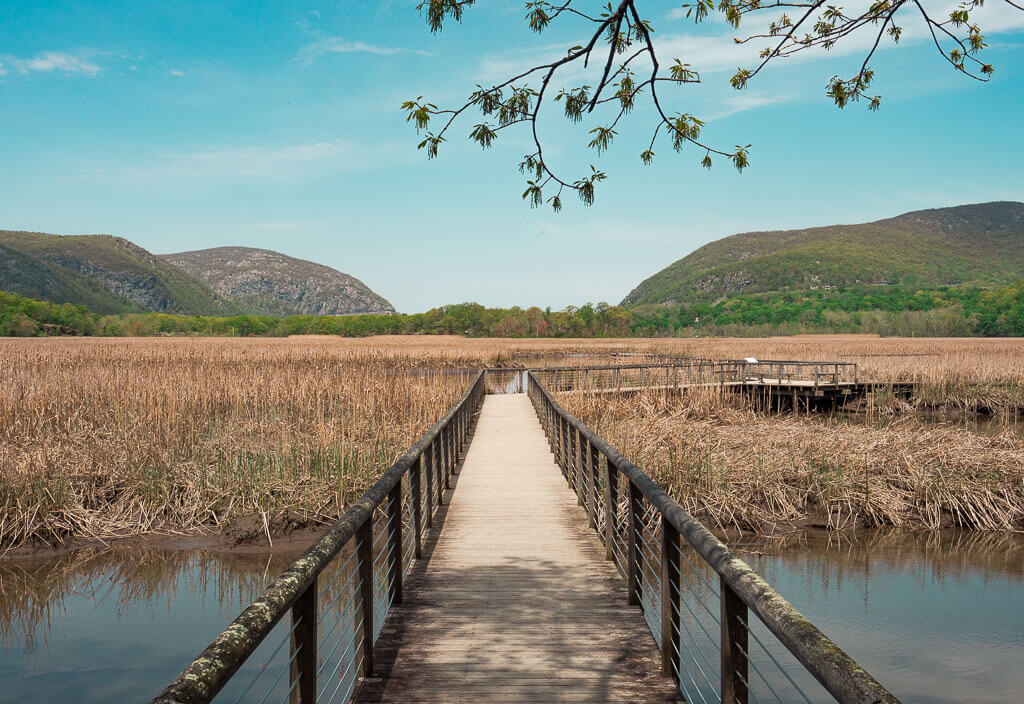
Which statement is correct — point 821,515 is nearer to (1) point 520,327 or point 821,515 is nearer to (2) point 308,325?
(1) point 520,327

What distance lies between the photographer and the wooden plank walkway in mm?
3445

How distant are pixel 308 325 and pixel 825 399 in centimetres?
12932

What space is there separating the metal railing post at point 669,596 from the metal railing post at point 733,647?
0.79 m

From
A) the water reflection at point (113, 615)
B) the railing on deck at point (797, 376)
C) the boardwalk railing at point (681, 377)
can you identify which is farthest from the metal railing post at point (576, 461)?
the railing on deck at point (797, 376)

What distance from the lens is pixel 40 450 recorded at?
9.55m

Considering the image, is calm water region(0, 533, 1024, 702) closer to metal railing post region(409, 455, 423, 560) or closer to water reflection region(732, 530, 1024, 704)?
water reflection region(732, 530, 1024, 704)

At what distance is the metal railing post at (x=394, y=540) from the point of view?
436 centimetres

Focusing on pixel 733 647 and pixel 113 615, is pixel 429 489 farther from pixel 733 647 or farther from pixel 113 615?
pixel 733 647

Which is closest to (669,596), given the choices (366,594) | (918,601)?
(366,594)

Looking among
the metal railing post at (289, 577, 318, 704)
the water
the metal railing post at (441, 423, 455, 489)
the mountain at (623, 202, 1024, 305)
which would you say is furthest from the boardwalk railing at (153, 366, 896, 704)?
the mountain at (623, 202, 1024, 305)

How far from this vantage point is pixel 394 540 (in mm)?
4422

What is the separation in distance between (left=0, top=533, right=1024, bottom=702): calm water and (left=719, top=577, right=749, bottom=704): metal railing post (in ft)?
13.8

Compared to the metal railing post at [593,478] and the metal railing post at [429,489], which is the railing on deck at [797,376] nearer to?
the metal railing post at [593,478]

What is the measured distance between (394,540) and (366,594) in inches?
35.9
